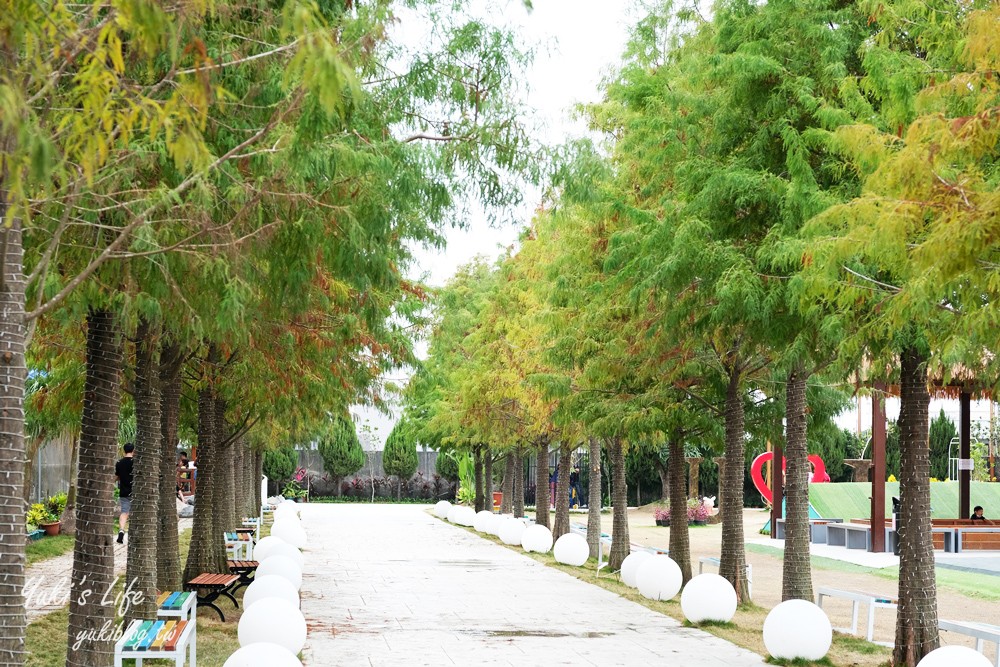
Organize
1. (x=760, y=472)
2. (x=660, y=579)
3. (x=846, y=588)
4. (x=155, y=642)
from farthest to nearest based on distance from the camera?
1. (x=760, y=472)
2. (x=846, y=588)
3. (x=660, y=579)
4. (x=155, y=642)

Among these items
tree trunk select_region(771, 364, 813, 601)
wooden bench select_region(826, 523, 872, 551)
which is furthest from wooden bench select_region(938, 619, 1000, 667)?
wooden bench select_region(826, 523, 872, 551)

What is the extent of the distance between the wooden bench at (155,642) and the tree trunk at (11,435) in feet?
9.10

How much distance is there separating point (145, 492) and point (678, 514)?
10.1m

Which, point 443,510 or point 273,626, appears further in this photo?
point 443,510

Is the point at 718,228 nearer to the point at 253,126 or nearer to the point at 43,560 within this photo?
the point at 253,126

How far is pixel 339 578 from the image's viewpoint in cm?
2166

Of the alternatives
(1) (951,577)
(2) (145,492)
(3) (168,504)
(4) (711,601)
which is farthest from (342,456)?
(2) (145,492)

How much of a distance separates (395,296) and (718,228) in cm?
536

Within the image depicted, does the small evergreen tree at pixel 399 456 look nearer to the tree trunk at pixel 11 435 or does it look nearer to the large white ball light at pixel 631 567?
the large white ball light at pixel 631 567

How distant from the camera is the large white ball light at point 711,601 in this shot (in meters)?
15.0

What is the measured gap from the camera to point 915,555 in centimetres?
1181

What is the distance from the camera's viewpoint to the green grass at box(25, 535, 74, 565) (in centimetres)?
2202

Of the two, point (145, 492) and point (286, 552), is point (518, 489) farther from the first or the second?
point (145, 492)

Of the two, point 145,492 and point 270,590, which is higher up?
point 145,492
